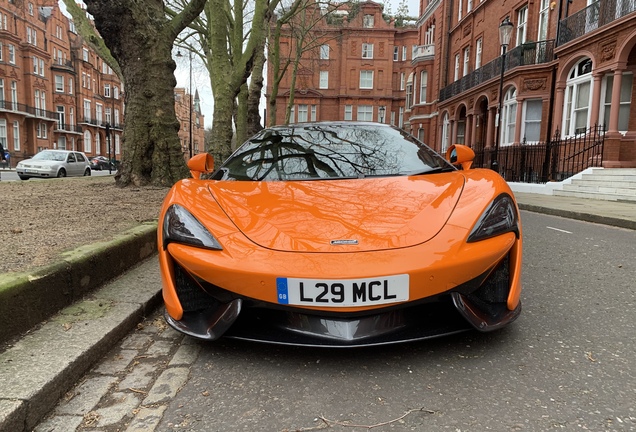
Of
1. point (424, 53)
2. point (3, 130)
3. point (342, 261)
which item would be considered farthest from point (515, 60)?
point (3, 130)

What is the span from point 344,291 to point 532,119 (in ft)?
66.0

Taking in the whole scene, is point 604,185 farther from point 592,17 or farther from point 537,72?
point 537,72

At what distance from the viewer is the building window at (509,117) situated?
2006 centimetres

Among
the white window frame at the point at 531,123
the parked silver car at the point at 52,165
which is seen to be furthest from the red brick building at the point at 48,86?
the white window frame at the point at 531,123

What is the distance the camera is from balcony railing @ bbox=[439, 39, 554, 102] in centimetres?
1825

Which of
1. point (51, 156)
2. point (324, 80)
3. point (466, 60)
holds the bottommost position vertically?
point (51, 156)

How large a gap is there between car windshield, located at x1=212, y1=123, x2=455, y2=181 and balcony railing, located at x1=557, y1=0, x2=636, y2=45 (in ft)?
46.0

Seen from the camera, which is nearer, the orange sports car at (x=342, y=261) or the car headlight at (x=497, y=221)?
the orange sports car at (x=342, y=261)

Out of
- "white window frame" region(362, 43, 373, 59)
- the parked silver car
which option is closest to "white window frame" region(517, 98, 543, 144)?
the parked silver car

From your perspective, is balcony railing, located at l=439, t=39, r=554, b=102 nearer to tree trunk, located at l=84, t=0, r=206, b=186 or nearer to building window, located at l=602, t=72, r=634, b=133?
building window, located at l=602, t=72, r=634, b=133

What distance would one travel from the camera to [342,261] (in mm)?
1934

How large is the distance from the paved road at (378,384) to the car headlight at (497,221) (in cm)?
58

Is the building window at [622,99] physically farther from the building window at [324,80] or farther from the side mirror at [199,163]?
the building window at [324,80]

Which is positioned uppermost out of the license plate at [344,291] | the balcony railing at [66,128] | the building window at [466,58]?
the building window at [466,58]
